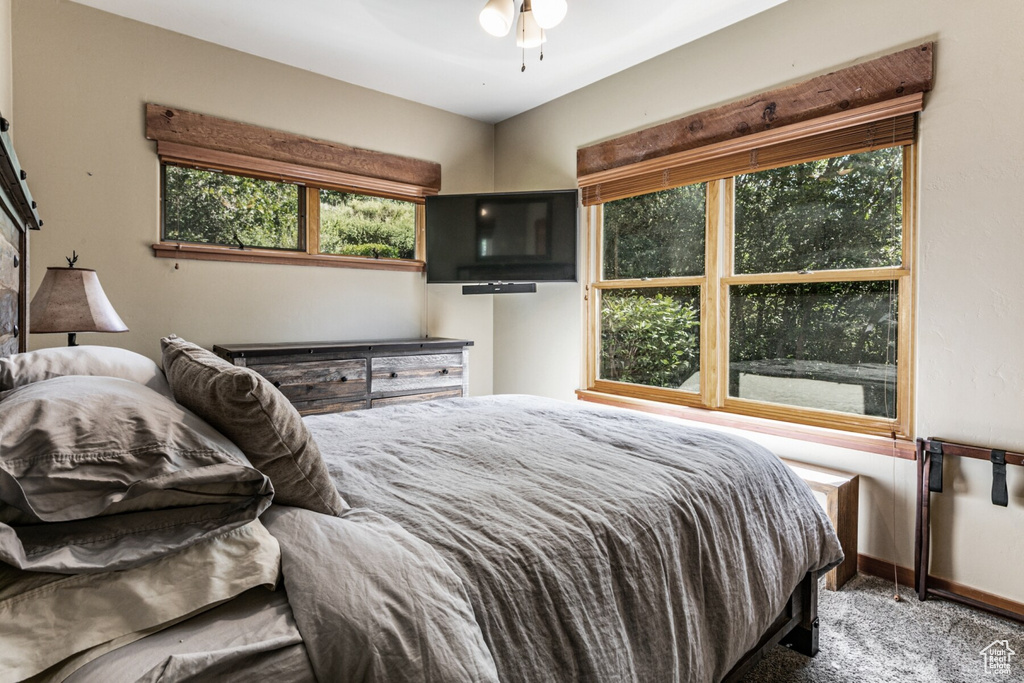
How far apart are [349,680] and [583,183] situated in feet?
11.2

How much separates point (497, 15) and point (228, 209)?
2.07 m

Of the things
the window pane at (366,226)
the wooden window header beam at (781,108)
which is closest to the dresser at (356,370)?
the window pane at (366,226)

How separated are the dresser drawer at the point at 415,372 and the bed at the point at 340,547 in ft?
5.69


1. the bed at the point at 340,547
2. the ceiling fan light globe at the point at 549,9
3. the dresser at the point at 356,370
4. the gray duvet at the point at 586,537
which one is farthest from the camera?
the dresser at the point at 356,370

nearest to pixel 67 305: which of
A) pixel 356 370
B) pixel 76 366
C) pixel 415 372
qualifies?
pixel 76 366

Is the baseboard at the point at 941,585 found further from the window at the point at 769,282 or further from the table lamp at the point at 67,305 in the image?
the table lamp at the point at 67,305

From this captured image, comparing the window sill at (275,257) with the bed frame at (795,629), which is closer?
the bed frame at (795,629)

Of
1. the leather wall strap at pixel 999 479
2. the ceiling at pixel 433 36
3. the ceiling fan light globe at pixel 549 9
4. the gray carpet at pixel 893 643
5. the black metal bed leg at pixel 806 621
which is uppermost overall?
the ceiling at pixel 433 36

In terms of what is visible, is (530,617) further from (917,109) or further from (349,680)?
(917,109)

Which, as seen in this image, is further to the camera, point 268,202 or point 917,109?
point 268,202

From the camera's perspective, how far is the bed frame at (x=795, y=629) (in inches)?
58.1

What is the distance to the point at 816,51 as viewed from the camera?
2.56m

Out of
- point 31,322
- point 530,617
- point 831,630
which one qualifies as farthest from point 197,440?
point 831,630

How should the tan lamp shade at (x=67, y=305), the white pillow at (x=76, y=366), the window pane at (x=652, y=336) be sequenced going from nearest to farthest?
the white pillow at (x=76, y=366), the tan lamp shade at (x=67, y=305), the window pane at (x=652, y=336)
